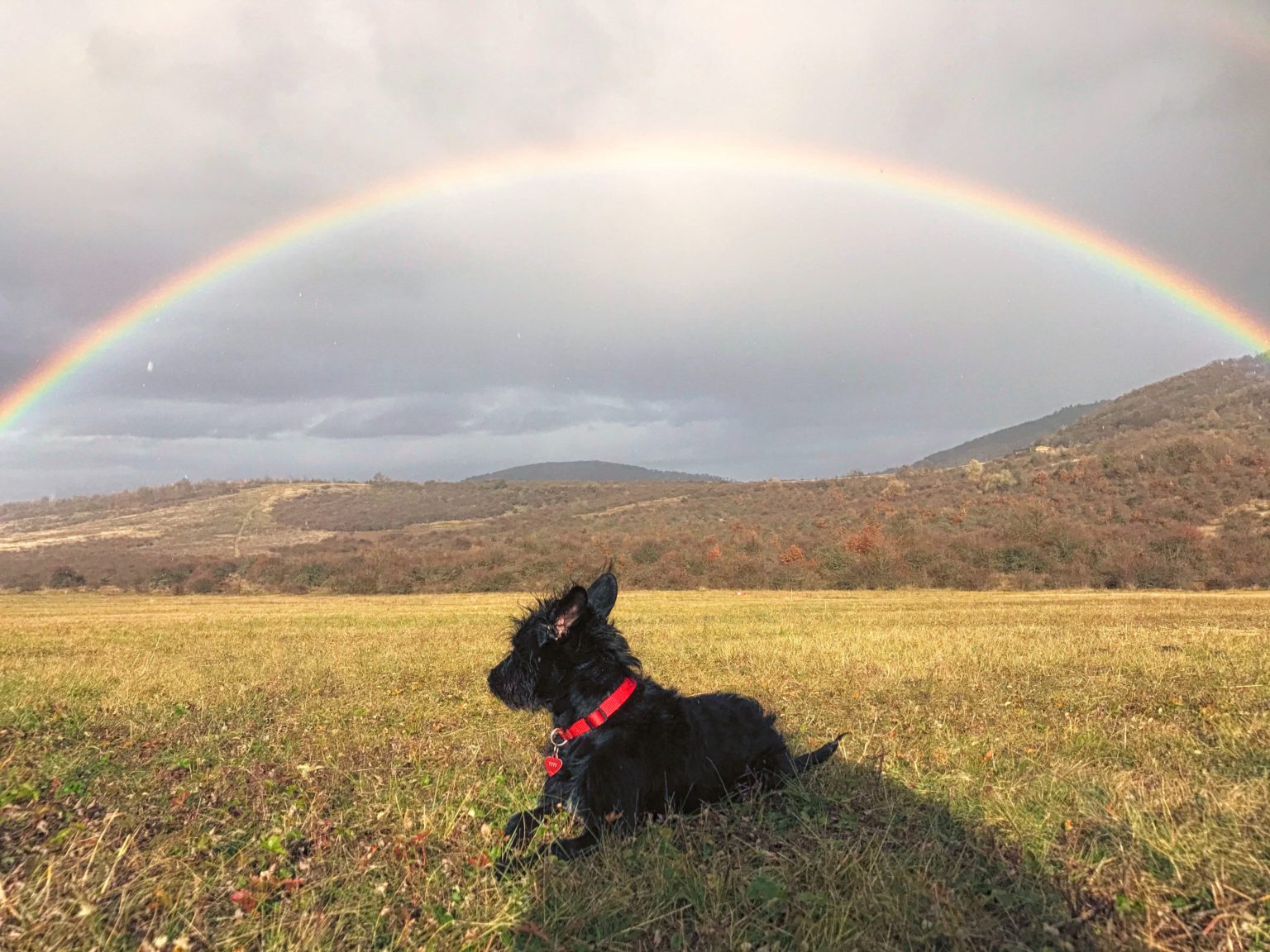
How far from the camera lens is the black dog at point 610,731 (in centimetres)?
541

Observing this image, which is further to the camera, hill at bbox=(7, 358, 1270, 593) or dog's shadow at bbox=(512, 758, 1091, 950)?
hill at bbox=(7, 358, 1270, 593)

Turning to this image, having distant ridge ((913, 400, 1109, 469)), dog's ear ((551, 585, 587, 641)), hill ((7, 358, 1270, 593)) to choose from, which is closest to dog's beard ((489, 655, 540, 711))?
dog's ear ((551, 585, 587, 641))

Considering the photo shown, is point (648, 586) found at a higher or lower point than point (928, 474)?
lower

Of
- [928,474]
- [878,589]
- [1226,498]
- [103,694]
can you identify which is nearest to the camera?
[103,694]

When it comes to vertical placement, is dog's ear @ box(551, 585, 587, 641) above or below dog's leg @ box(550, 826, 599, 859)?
above

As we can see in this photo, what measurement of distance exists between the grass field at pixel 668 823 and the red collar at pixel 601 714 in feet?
2.02

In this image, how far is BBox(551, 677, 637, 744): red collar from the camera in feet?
18.3

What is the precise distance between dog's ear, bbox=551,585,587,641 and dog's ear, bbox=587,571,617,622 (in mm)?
151

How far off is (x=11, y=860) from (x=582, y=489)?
430ft

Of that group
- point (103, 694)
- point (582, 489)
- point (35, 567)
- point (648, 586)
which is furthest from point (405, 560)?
point (582, 489)

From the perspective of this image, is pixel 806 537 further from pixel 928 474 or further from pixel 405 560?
pixel 928 474

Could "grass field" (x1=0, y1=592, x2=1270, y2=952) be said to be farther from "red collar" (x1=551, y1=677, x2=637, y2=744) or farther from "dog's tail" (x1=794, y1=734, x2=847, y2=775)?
"red collar" (x1=551, y1=677, x2=637, y2=744)

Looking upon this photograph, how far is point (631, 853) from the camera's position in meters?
4.81

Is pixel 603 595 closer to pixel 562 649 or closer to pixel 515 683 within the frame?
pixel 562 649
